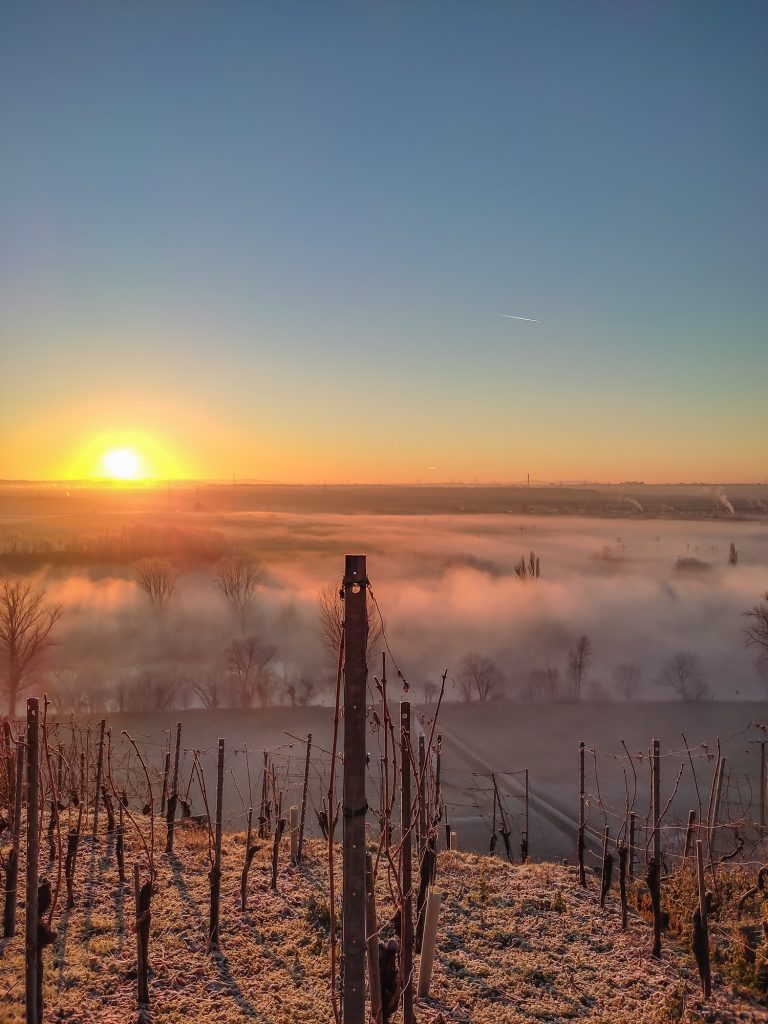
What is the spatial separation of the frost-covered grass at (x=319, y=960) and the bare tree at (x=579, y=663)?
41.7 m

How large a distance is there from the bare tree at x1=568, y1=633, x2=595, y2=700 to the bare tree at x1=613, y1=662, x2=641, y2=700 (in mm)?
2324

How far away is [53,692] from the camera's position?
125 feet

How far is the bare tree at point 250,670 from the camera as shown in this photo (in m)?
42.6

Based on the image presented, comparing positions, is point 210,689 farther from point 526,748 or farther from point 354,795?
point 354,795

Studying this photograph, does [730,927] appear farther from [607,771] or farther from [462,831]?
[607,771]

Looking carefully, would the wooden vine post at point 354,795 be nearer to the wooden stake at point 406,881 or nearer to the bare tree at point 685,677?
the wooden stake at point 406,881

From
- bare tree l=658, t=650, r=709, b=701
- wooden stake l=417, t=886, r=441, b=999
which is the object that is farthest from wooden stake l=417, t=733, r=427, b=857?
bare tree l=658, t=650, r=709, b=701

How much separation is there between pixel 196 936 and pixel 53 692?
3586 cm

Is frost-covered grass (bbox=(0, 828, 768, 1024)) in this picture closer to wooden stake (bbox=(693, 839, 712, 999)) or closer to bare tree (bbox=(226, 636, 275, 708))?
wooden stake (bbox=(693, 839, 712, 999))

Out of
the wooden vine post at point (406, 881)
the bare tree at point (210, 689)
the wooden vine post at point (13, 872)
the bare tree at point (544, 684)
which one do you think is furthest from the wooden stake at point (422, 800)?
the bare tree at point (544, 684)

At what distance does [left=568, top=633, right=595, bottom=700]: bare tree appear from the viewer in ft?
163

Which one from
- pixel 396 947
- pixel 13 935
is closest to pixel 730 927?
pixel 396 947

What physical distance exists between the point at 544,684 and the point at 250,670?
22388mm

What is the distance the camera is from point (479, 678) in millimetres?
47875
